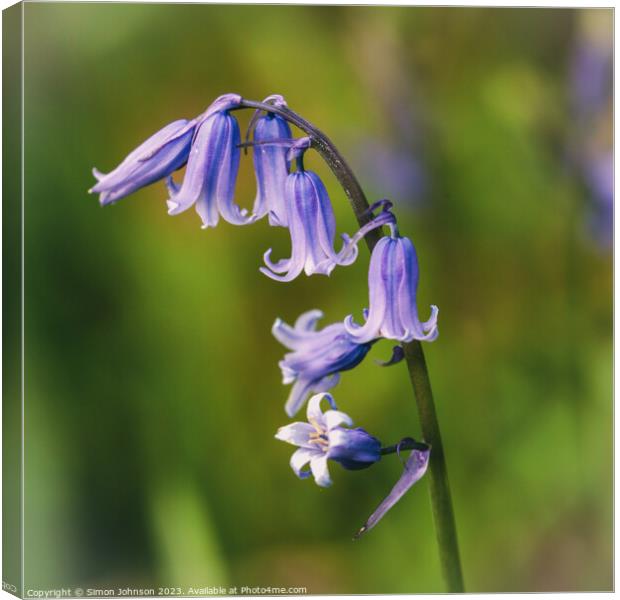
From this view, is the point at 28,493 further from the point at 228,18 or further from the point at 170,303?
the point at 228,18

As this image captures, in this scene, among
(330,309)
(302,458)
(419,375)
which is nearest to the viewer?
Result: (419,375)

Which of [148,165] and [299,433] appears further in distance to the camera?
[299,433]

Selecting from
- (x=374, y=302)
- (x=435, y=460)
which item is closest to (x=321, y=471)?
(x=435, y=460)

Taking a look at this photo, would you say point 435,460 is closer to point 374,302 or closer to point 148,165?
point 374,302

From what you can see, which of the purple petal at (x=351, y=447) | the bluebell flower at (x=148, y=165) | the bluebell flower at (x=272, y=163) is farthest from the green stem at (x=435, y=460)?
the bluebell flower at (x=148, y=165)

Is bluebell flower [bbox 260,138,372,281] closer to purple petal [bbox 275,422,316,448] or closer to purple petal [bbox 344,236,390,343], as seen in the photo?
purple petal [bbox 344,236,390,343]

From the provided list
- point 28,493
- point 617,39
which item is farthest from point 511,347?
point 28,493

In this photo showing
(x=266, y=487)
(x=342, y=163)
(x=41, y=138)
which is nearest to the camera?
(x=342, y=163)

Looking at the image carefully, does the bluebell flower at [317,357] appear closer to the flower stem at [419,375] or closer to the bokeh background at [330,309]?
the flower stem at [419,375]
